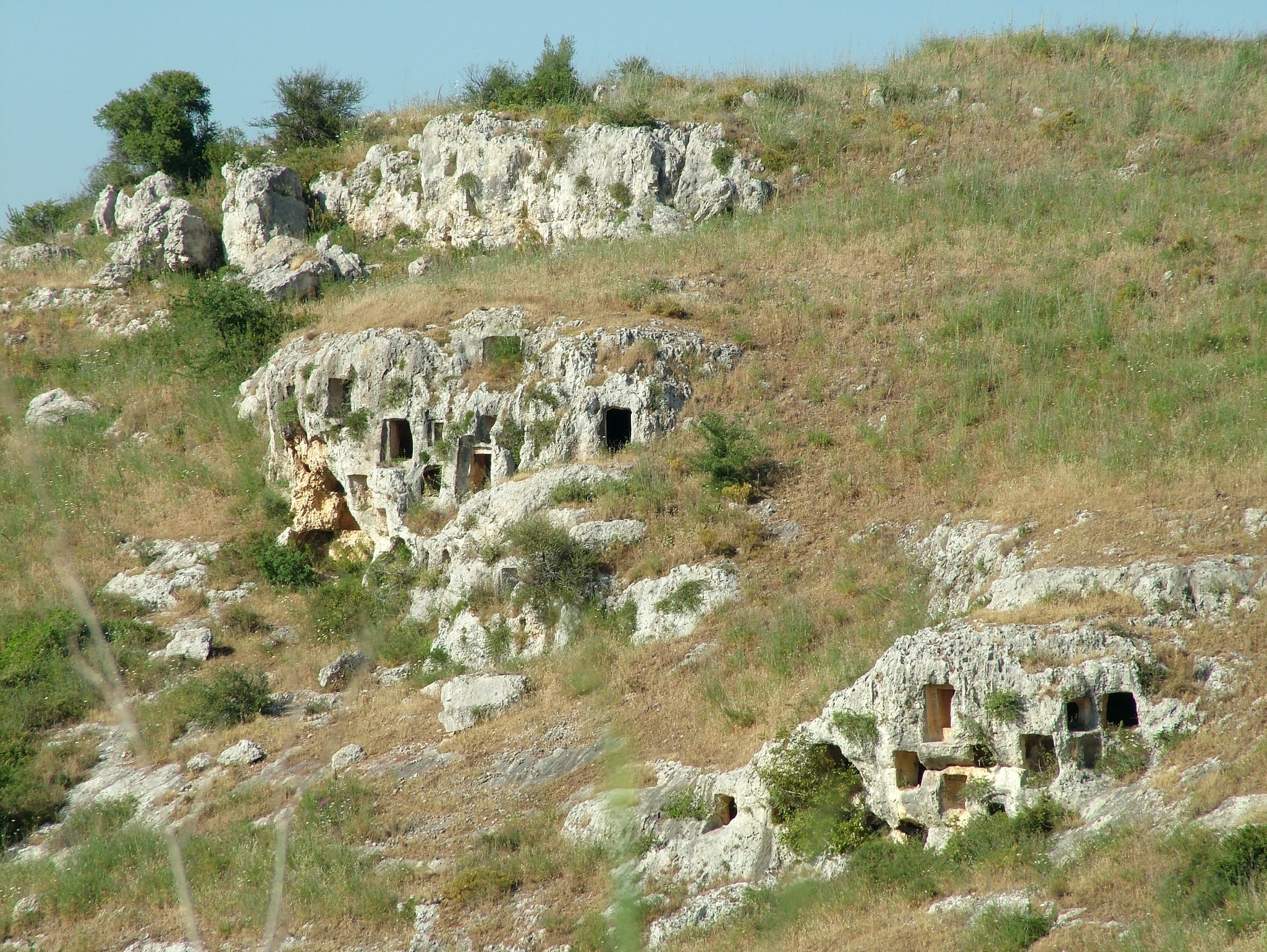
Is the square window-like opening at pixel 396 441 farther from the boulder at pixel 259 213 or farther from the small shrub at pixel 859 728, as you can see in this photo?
the small shrub at pixel 859 728

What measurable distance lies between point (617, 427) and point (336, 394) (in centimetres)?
617

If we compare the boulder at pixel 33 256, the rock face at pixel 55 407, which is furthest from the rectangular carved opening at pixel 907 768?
the boulder at pixel 33 256

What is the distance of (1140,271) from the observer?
21797 millimetres

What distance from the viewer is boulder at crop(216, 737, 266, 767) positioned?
17438 mm

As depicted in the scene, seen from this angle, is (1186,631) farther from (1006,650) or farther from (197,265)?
(197,265)

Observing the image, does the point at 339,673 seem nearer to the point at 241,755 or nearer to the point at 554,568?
the point at 241,755

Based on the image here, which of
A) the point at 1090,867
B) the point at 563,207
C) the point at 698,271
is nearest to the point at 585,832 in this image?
the point at 1090,867

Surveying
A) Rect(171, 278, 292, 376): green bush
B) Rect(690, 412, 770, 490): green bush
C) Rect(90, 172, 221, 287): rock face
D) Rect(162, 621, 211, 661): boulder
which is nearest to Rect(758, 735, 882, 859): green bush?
Rect(690, 412, 770, 490): green bush

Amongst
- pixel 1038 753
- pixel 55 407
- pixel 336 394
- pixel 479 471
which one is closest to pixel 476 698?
pixel 479 471

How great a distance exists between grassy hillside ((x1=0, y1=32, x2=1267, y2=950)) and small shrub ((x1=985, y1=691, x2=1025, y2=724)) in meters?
1.06

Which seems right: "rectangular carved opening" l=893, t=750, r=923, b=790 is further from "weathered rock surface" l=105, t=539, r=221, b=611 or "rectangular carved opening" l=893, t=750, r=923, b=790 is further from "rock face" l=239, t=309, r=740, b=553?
"weathered rock surface" l=105, t=539, r=221, b=611

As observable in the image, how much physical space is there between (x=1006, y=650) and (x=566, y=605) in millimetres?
8180

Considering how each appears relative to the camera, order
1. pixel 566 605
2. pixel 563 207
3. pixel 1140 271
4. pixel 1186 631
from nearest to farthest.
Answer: pixel 1186 631 < pixel 566 605 < pixel 1140 271 < pixel 563 207

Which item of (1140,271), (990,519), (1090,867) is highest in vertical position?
(1140,271)
